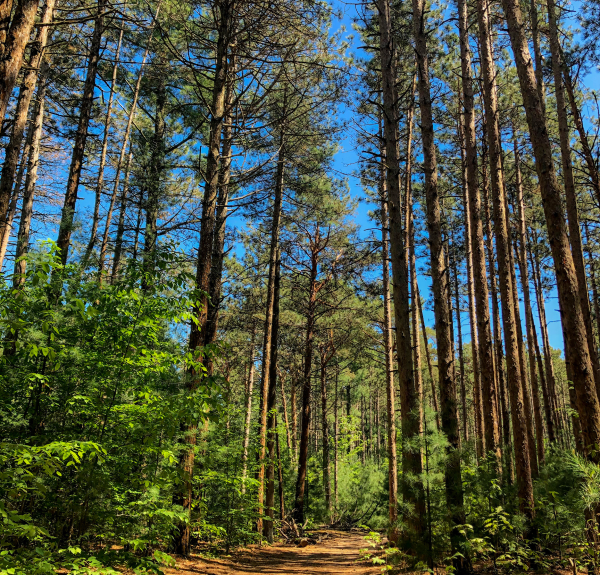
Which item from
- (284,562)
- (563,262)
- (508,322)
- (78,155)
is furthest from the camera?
(78,155)

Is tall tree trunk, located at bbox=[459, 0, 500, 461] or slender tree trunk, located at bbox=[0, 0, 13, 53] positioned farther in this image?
tall tree trunk, located at bbox=[459, 0, 500, 461]

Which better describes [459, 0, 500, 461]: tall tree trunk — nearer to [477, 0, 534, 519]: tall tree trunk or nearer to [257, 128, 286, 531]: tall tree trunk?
[477, 0, 534, 519]: tall tree trunk

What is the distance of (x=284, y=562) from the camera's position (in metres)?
9.06

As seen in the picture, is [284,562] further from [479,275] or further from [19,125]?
[19,125]

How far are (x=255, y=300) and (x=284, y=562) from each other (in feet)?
30.4

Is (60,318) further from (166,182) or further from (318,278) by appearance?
(318,278)

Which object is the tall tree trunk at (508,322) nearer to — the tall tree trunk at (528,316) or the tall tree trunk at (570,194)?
the tall tree trunk at (570,194)

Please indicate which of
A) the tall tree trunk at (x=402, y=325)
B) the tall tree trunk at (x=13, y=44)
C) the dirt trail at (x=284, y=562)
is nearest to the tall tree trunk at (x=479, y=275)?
the tall tree trunk at (x=402, y=325)

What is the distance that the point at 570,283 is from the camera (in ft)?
18.8

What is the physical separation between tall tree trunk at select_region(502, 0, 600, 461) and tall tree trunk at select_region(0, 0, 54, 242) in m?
6.61

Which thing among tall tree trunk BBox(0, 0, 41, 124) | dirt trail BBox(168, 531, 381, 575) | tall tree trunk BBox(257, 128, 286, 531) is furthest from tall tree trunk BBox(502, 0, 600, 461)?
tall tree trunk BBox(257, 128, 286, 531)

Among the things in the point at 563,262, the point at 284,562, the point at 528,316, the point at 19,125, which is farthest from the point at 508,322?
the point at 19,125

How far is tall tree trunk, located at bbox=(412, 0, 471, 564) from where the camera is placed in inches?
228

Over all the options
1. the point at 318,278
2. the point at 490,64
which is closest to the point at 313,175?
the point at 318,278
